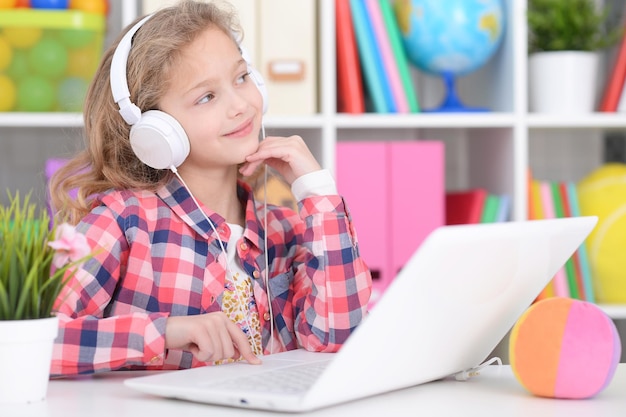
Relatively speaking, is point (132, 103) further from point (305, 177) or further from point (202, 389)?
point (202, 389)

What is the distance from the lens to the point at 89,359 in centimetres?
104

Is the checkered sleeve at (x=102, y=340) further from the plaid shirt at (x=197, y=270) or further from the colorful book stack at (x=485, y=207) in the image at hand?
the colorful book stack at (x=485, y=207)

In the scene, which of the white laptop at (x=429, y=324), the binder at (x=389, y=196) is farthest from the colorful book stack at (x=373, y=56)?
the white laptop at (x=429, y=324)

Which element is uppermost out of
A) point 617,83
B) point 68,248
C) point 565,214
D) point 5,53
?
point 5,53

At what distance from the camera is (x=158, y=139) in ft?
4.13

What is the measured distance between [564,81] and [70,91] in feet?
3.92

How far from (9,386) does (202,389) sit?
174mm

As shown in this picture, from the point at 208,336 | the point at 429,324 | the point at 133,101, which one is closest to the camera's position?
Answer: the point at 429,324

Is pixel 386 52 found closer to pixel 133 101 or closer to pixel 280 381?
pixel 133 101

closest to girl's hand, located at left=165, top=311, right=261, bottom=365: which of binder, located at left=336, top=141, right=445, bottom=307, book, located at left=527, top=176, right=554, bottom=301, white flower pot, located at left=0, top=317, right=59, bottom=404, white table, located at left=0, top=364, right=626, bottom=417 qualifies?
white table, located at left=0, top=364, right=626, bottom=417

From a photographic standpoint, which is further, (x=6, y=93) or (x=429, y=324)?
(x=6, y=93)

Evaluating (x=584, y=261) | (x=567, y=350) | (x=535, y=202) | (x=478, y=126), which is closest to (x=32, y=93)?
(x=478, y=126)

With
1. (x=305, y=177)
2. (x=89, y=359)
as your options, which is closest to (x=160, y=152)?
(x=305, y=177)

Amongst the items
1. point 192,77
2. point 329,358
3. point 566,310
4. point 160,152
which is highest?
point 192,77
